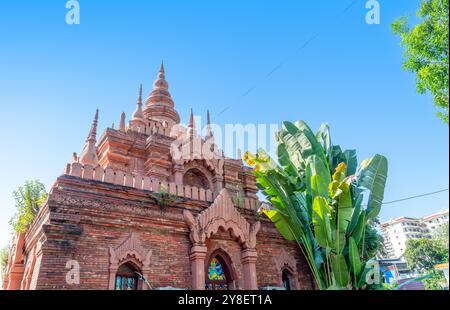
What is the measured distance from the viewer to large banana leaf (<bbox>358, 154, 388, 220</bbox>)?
11898mm

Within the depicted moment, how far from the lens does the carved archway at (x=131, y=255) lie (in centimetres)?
958

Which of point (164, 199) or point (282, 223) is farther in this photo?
point (282, 223)

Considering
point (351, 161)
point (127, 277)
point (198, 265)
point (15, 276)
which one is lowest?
point (127, 277)

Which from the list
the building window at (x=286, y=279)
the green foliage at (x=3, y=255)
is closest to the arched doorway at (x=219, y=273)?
the building window at (x=286, y=279)

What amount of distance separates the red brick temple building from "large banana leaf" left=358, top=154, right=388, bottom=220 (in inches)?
135

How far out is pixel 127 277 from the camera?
998 centimetres

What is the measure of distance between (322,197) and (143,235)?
5.75 metres

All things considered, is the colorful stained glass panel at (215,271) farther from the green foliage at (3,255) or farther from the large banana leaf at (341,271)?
the green foliage at (3,255)

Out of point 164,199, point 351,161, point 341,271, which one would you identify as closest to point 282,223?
point 341,271

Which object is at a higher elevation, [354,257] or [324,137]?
[324,137]

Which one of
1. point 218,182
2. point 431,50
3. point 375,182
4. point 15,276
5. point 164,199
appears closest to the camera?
point 431,50

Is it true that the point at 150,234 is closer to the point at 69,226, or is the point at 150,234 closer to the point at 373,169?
the point at 69,226

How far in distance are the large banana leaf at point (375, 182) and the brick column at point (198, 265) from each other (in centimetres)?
582

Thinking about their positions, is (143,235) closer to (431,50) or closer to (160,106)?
(431,50)
